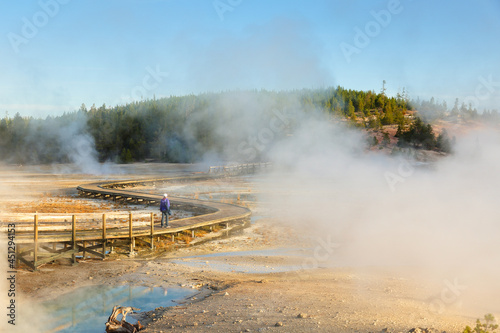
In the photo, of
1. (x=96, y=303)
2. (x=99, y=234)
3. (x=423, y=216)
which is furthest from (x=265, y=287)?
(x=423, y=216)

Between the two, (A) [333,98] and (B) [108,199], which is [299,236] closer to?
(B) [108,199]

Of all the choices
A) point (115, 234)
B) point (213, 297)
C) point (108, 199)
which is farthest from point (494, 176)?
point (108, 199)

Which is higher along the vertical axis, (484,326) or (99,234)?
(484,326)

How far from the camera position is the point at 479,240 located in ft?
47.5

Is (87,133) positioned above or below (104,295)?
above

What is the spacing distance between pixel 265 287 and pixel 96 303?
3.57 meters

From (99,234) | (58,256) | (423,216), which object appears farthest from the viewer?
(423,216)

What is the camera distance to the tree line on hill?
224 ft

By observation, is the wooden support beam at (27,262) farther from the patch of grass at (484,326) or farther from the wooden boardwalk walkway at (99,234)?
the patch of grass at (484,326)

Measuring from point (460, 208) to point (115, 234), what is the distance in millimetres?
13047

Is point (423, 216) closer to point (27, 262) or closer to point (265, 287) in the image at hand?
point (265, 287)

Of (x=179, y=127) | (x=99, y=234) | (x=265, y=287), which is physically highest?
(x=179, y=127)

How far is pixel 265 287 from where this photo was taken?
1073 cm

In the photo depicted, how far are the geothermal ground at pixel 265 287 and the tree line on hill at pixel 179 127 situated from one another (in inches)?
1673
